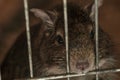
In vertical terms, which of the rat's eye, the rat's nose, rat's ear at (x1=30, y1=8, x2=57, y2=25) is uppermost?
rat's ear at (x1=30, y1=8, x2=57, y2=25)

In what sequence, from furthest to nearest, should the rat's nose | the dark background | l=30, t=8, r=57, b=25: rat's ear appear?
1. the dark background
2. l=30, t=8, r=57, b=25: rat's ear
3. the rat's nose

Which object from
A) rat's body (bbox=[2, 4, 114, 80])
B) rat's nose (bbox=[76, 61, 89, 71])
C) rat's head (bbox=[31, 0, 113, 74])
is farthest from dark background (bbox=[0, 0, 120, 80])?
rat's nose (bbox=[76, 61, 89, 71])

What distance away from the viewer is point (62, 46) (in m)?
1.92

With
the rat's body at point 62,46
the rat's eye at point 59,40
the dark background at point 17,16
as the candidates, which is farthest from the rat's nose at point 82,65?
the dark background at point 17,16

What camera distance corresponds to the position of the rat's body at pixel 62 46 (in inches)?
68.4

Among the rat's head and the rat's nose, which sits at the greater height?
the rat's head

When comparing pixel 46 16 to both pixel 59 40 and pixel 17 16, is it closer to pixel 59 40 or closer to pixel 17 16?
pixel 59 40

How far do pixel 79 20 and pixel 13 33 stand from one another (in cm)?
121

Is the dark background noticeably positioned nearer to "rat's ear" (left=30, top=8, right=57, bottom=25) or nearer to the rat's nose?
"rat's ear" (left=30, top=8, right=57, bottom=25)

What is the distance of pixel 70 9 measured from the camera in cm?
202

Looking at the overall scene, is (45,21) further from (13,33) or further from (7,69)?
(13,33)

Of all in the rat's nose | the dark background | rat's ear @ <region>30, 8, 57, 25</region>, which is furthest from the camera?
the dark background

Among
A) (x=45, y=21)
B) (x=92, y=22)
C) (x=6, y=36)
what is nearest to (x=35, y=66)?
(x=45, y=21)

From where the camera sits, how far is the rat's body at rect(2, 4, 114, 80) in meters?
1.74
